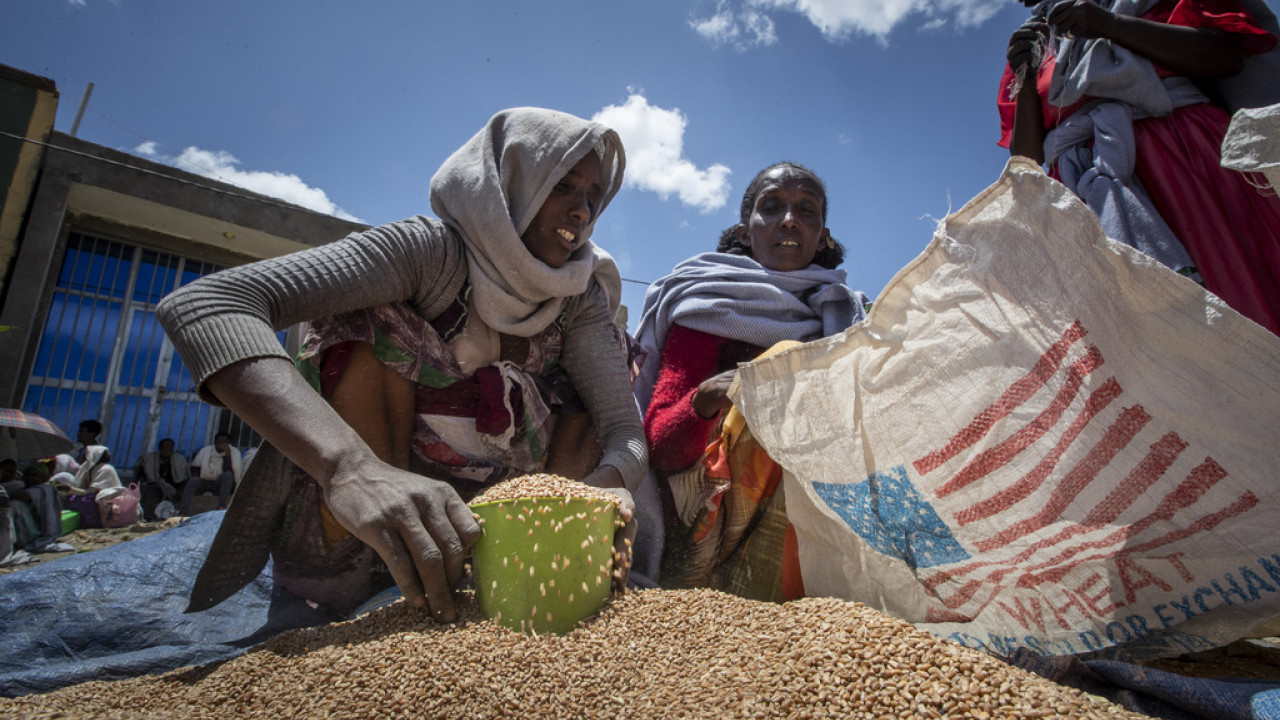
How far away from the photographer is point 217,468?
8789 millimetres

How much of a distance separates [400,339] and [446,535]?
2.59 ft

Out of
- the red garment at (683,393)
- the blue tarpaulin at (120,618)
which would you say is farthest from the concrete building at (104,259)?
the red garment at (683,393)

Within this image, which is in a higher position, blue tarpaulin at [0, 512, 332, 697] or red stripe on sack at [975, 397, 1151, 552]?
red stripe on sack at [975, 397, 1151, 552]

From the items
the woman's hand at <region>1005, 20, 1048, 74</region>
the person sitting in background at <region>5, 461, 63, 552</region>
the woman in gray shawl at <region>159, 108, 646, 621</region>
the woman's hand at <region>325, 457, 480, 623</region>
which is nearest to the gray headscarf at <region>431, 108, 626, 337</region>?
the woman in gray shawl at <region>159, 108, 646, 621</region>

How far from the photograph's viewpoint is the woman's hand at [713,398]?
6.93ft

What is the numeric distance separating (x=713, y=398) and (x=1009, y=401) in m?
0.96

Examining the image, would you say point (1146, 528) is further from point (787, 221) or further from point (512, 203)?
point (787, 221)

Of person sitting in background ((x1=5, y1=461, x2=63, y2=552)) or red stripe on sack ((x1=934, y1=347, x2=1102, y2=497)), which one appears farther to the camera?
person sitting in background ((x1=5, y1=461, x2=63, y2=552))

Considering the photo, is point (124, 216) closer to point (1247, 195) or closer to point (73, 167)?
point (73, 167)

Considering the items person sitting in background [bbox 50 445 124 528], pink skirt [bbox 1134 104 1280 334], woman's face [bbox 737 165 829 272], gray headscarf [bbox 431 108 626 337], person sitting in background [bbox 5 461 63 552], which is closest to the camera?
pink skirt [bbox 1134 104 1280 334]

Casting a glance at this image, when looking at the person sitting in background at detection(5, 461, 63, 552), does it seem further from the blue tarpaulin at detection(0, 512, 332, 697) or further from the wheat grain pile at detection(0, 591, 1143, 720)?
the wheat grain pile at detection(0, 591, 1143, 720)

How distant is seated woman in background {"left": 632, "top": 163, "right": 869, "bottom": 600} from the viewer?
2.03 metres

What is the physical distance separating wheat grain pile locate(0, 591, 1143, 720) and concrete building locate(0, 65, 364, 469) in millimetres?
8372

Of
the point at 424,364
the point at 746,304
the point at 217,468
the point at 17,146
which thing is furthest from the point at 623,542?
the point at 17,146
